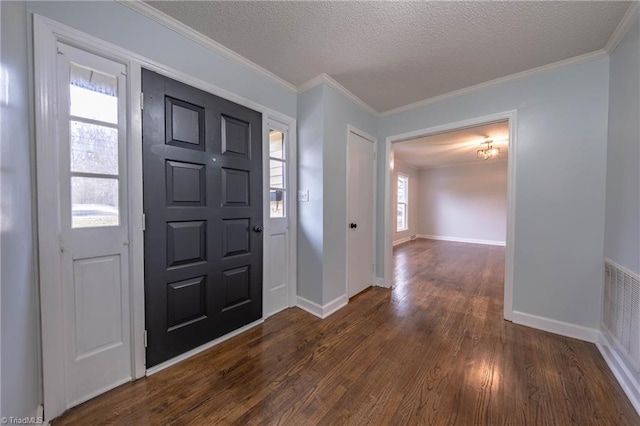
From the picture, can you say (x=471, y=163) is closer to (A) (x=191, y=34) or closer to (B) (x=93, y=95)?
(A) (x=191, y=34)

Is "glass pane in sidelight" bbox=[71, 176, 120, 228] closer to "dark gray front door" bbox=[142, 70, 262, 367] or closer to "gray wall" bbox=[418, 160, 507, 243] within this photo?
"dark gray front door" bbox=[142, 70, 262, 367]

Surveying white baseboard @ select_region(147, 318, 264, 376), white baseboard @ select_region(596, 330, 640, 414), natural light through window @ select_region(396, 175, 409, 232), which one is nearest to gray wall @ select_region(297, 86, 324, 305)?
white baseboard @ select_region(147, 318, 264, 376)

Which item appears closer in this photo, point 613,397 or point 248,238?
point 613,397

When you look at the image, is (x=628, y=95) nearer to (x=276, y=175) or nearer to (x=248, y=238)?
(x=276, y=175)

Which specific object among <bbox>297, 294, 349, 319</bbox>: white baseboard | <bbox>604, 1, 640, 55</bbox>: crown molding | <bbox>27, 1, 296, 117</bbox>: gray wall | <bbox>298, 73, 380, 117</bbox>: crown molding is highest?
<bbox>298, 73, 380, 117</bbox>: crown molding

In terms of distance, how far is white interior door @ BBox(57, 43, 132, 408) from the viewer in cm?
126

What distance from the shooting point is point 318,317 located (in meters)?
2.33

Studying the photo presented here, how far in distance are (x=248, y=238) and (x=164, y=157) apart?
0.91 metres

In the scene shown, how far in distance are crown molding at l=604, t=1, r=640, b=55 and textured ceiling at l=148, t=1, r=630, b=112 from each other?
0.10 ft

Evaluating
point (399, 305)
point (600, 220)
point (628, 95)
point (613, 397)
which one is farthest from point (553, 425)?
point (628, 95)

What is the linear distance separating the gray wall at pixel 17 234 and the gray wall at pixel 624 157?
3167 mm

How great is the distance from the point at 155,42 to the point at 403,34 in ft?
5.80

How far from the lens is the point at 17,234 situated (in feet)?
3.18

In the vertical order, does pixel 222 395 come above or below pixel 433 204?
below
